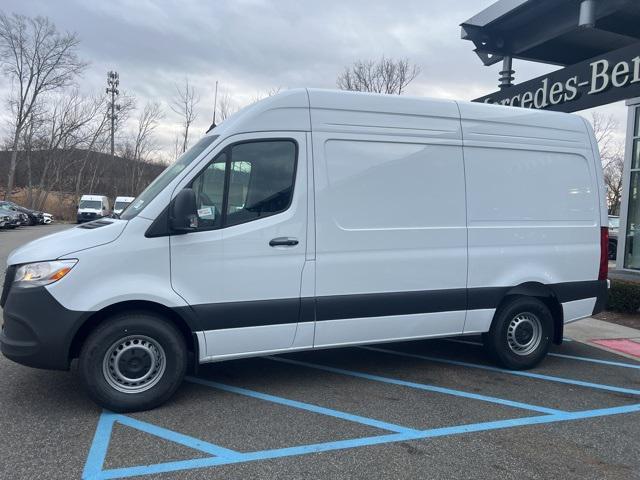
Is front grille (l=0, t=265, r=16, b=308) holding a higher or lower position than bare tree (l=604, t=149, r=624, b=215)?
lower

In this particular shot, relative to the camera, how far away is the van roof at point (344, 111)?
14.9 ft

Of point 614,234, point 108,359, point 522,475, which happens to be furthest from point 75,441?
point 614,234

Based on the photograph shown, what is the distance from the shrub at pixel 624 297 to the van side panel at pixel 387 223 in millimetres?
5186

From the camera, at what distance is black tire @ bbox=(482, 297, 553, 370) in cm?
547

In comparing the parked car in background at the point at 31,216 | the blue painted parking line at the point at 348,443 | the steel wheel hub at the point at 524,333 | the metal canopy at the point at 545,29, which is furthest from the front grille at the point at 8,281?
the parked car in background at the point at 31,216

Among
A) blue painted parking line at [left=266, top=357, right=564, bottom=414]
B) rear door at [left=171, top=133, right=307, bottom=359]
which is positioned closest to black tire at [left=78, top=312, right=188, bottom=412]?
rear door at [left=171, top=133, right=307, bottom=359]

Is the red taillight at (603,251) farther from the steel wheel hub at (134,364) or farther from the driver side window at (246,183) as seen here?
the steel wheel hub at (134,364)

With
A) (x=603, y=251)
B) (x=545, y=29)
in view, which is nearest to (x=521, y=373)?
(x=603, y=251)

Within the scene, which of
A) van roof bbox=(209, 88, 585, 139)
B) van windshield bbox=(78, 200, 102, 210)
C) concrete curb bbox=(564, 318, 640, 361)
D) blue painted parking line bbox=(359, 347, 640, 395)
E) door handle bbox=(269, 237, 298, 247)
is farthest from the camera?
van windshield bbox=(78, 200, 102, 210)

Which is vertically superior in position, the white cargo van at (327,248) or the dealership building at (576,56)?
the dealership building at (576,56)

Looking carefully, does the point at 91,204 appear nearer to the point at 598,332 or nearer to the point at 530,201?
the point at 598,332

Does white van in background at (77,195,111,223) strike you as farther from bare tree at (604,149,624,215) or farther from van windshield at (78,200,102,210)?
bare tree at (604,149,624,215)

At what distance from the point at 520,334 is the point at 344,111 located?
3022 millimetres

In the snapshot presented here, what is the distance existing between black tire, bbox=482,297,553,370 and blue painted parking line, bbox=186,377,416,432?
6.39 ft
